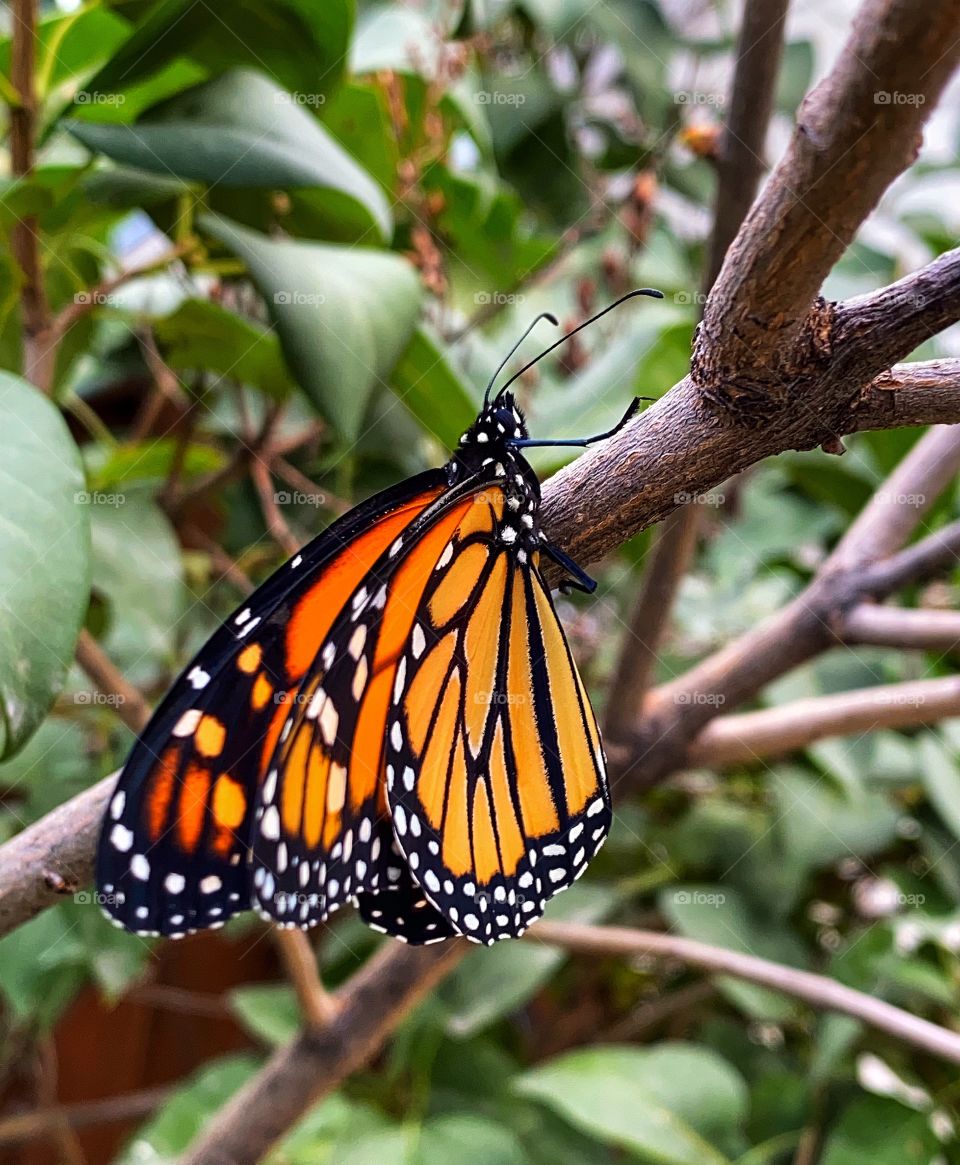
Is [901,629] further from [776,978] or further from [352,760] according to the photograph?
[352,760]

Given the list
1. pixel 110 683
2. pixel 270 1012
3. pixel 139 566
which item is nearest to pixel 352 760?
pixel 110 683

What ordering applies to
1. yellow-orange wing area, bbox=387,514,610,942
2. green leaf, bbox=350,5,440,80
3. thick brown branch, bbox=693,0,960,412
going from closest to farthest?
thick brown branch, bbox=693,0,960,412, yellow-orange wing area, bbox=387,514,610,942, green leaf, bbox=350,5,440,80

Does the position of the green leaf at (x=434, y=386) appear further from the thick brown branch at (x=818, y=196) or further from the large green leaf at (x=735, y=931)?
the large green leaf at (x=735, y=931)

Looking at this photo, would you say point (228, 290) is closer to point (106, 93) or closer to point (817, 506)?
point (106, 93)

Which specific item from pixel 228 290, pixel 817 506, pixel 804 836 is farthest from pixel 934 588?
pixel 228 290

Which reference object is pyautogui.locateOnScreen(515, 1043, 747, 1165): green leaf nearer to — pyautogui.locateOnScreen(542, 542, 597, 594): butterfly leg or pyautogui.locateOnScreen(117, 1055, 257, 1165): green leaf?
pyautogui.locateOnScreen(117, 1055, 257, 1165): green leaf

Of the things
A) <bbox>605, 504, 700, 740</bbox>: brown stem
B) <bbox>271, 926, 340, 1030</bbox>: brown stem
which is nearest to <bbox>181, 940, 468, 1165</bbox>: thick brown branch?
<bbox>271, 926, 340, 1030</bbox>: brown stem

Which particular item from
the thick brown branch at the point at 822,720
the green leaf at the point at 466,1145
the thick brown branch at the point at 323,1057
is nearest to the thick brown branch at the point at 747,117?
the thick brown branch at the point at 822,720
